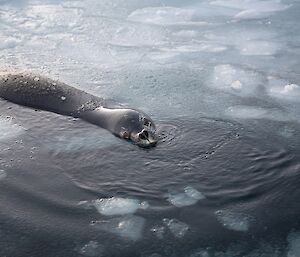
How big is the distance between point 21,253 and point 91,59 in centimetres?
443

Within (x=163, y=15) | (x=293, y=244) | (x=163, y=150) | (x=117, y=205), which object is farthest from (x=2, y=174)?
(x=163, y=15)

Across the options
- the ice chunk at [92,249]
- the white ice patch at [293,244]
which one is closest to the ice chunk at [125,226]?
the ice chunk at [92,249]

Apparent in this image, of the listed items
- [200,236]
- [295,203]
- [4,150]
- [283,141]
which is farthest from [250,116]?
[4,150]

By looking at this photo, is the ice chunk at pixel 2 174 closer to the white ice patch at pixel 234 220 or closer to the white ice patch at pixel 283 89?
the white ice patch at pixel 234 220

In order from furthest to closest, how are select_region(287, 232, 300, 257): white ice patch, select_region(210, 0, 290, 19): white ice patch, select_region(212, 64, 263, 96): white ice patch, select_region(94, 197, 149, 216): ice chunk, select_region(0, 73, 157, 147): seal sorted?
1. select_region(210, 0, 290, 19): white ice patch
2. select_region(212, 64, 263, 96): white ice patch
3. select_region(0, 73, 157, 147): seal
4. select_region(94, 197, 149, 216): ice chunk
5. select_region(287, 232, 300, 257): white ice patch

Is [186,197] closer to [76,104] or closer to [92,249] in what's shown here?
[92,249]

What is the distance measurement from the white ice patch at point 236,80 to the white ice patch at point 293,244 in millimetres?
2769

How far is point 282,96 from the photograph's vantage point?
19.9 feet

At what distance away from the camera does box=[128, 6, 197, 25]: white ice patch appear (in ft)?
30.4

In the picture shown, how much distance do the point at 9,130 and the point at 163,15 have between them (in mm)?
5083

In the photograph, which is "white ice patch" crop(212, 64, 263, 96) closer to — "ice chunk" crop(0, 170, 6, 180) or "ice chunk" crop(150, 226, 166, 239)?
"ice chunk" crop(150, 226, 166, 239)

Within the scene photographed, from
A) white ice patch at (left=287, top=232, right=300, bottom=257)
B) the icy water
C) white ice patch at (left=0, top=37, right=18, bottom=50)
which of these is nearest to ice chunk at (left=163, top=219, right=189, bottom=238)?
the icy water

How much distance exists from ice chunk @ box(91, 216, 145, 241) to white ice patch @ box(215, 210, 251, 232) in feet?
2.06

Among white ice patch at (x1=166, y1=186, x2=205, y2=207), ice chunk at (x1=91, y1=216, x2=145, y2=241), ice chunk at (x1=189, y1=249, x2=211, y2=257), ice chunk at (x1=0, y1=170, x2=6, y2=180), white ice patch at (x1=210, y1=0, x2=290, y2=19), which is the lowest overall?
white ice patch at (x1=166, y1=186, x2=205, y2=207)
